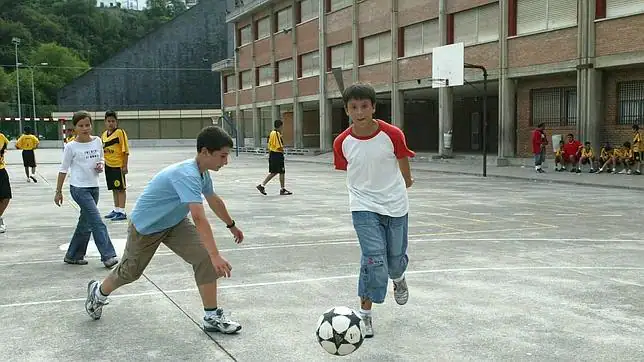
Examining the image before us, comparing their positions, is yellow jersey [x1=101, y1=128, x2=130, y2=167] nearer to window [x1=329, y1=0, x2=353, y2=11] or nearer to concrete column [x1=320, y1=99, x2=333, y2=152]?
window [x1=329, y1=0, x2=353, y2=11]

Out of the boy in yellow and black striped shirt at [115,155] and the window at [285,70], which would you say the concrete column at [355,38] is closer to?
the window at [285,70]

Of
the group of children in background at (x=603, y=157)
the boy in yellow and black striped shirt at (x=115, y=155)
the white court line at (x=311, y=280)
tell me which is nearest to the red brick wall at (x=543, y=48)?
the group of children in background at (x=603, y=157)

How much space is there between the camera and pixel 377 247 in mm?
4922

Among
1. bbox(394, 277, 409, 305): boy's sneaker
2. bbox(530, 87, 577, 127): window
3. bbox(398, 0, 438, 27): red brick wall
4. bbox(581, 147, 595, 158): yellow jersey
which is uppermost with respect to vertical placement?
bbox(398, 0, 438, 27): red brick wall

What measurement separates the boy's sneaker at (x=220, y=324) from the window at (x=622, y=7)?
23.7 m

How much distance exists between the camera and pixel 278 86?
54.8 m

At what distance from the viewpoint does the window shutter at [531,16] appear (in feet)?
94.6

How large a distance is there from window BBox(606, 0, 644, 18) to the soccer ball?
78.6ft

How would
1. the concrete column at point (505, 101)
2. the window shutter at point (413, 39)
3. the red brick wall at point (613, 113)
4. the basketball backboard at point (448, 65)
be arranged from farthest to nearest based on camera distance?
the window shutter at point (413, 39)
the basketball backboard at point (448, 65)
the concrete column at point (505, 101)
the red brick wall at point (613, 113)

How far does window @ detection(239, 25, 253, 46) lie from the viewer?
6119cm

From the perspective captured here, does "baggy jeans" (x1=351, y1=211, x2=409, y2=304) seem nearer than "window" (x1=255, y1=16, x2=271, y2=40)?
Yes

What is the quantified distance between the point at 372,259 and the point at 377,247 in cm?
9

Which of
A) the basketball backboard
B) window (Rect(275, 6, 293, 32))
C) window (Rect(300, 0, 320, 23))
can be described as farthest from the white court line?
window (Rect(275, 6, 293, 32))

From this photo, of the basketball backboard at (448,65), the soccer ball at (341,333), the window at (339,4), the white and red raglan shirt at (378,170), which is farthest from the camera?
the window at (339,4)
